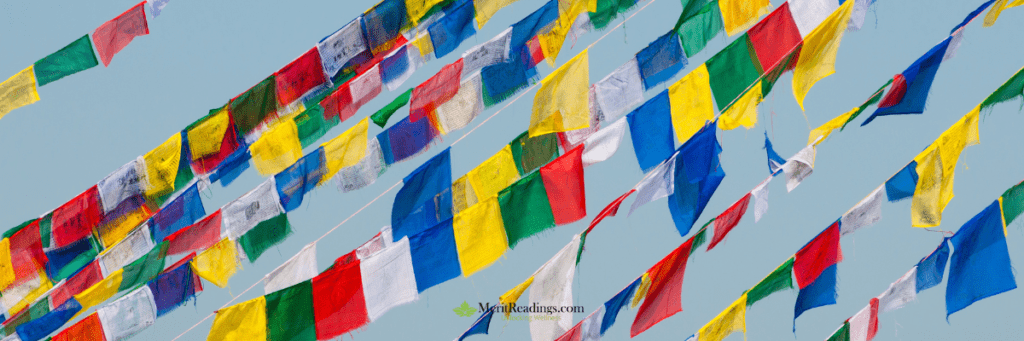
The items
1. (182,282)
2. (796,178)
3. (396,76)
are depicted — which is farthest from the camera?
(396,76)

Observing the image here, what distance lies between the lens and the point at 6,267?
10.6 meters

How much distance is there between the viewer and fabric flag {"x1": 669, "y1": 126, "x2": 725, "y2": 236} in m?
8.20

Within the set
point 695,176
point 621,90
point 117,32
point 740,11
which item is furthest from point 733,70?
point 117,32

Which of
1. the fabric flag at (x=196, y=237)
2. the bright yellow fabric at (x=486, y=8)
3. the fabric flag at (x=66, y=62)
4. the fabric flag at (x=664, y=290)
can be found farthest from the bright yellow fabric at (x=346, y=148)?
the fabric flag at (x=664, y=290)

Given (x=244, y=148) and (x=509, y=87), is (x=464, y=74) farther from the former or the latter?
(x=244, y=148)

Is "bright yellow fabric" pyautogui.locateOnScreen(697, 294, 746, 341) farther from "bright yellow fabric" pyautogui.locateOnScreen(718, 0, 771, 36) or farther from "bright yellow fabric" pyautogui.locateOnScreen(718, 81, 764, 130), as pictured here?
"bright yellow fabric" pyautogui.locateOnScreen(718, 0, 771, 36)

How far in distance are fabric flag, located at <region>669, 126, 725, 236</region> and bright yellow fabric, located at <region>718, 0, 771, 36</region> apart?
1.27 metres

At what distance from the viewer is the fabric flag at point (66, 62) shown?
9.90m

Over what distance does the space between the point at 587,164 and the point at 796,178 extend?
1.54m

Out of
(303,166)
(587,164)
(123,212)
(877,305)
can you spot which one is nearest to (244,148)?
(303,166)

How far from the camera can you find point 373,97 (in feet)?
32.6

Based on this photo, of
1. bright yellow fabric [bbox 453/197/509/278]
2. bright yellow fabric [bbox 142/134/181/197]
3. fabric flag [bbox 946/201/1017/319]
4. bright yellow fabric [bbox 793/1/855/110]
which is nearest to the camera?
bright yellow fabric [bbox 793/1/855/110]

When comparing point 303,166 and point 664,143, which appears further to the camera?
point 303,166

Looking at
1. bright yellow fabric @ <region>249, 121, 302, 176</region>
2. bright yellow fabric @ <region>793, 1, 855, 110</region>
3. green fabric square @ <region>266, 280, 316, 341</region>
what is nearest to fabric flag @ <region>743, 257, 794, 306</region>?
bright yellow fabric @ <region>793, 1, 855, 110</region>
